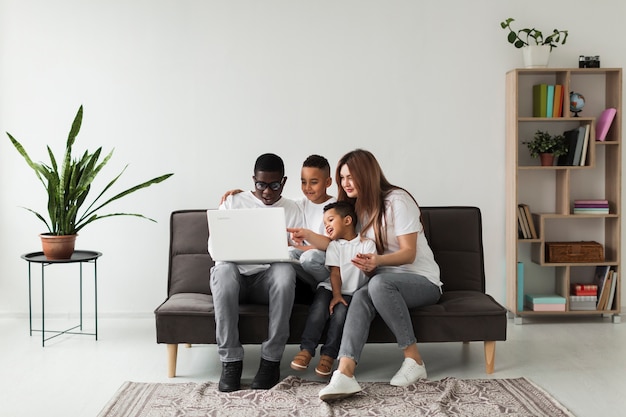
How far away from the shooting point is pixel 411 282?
3.53m

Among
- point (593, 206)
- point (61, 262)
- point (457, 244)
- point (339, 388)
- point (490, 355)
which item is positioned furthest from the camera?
point (593, 206)

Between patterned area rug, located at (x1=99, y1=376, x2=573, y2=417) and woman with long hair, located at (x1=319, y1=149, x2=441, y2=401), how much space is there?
0.14 meters

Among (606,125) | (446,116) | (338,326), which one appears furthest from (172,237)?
(606,125)

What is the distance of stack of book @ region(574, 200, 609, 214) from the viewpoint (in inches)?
189

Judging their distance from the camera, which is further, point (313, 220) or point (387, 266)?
point (313, 220)

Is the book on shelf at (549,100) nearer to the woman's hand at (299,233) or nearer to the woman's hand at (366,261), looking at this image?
the woman's hand at (366,261)

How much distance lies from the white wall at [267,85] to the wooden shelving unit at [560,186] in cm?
15

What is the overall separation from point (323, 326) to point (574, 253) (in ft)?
6.79

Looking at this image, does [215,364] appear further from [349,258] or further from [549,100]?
[549,100]

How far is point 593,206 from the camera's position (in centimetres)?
480

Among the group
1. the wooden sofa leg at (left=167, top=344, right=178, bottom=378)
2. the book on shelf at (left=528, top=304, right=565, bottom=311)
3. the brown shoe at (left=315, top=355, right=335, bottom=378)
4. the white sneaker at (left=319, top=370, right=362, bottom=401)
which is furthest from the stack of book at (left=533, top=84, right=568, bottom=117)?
the wooden sofa leg at (left=167, top=344, right=178, bottom=378)

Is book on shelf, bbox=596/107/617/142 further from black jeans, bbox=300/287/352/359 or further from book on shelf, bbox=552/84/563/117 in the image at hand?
black jeans, bbox=300/287/352/359

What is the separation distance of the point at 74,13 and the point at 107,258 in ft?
5.22

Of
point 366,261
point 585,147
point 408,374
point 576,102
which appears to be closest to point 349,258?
point 366,261
